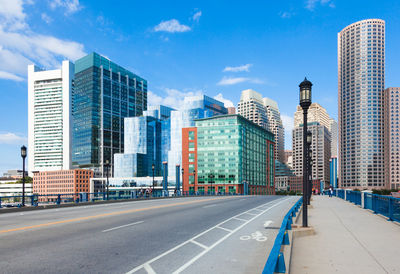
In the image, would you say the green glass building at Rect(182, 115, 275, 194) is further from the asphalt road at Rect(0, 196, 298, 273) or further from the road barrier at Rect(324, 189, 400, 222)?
the asphalt road at Rect(0, 196, 298, 273)

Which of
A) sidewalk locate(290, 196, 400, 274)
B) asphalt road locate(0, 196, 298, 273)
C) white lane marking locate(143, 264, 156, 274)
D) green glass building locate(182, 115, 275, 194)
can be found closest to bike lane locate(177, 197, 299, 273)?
asphalt road locate(0, 196, 298, 273)

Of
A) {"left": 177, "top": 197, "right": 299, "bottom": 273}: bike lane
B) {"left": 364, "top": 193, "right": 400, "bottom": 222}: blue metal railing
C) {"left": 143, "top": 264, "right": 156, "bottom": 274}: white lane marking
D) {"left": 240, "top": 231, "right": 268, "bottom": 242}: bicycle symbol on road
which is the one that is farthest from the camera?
{"left": 364, "top": 193, "right": 400, "bottom": 222}: blue metal railing

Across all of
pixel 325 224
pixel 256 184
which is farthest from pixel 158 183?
pixel 325 224

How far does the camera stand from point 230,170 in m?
152

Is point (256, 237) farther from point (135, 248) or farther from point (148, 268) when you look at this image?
point (148, 268)

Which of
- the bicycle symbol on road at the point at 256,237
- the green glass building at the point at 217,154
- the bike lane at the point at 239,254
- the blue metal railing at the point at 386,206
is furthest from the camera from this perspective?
the green glass building at the point at 217,154

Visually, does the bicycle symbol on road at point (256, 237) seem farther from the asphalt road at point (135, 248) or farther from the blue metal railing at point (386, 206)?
the blue metal railing at point (386, 206)

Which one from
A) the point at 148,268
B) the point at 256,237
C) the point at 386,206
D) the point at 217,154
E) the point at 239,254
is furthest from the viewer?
the point at 217,154

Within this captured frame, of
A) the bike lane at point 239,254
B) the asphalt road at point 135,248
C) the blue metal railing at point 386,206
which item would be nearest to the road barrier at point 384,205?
the blue metal railing at point 386,206

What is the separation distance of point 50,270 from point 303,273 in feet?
17.8

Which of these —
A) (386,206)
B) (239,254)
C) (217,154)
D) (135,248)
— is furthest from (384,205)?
(217,154)

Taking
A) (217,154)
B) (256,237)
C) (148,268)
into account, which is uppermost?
(217,154)

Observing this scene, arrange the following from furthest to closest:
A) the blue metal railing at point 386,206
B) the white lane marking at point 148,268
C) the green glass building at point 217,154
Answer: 1. the green glass building at point 217,154
2. the blue metal railing at point 386,206
3. the white lane marking at point 148,268

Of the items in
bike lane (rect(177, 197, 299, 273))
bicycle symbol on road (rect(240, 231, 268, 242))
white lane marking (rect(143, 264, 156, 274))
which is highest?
white lane marking (rect(143, 264, 156, 274))
